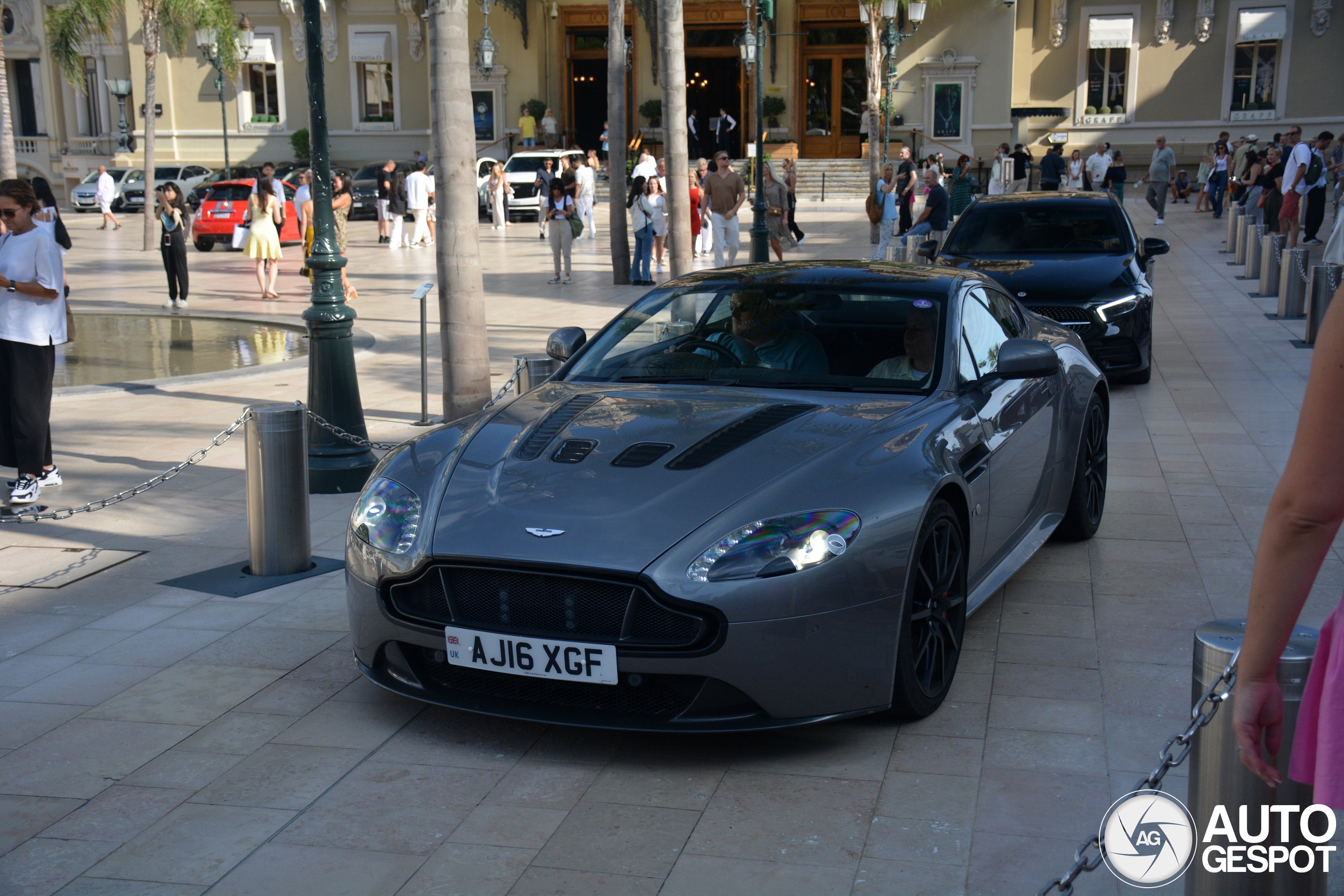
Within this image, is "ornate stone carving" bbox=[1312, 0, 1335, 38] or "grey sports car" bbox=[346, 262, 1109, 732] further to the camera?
"ornate stone carving" bbox=[1312, 0, 1335, 38]

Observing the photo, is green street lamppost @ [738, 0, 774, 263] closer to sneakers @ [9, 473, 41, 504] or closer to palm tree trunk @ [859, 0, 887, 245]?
sneakers @ [9, 473, 41, 504]

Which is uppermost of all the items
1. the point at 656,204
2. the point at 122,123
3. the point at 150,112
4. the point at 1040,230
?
the point at 122,123

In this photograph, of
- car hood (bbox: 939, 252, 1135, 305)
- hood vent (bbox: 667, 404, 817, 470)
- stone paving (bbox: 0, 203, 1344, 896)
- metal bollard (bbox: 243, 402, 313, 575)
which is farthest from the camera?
car hood (bbox: 939, 252, 1135, 305)

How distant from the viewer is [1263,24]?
44.8 meters

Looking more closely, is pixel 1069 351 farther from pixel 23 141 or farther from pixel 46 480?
pixel 23 141

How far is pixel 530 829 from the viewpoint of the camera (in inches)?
147

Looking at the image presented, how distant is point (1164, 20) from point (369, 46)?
28866 millimetres

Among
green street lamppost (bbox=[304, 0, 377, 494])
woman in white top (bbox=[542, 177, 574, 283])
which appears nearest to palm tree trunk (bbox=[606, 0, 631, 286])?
woman in white top (bbox=[542, 177, 574, 283])

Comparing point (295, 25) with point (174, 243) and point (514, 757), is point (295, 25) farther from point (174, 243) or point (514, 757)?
point (514, 757)

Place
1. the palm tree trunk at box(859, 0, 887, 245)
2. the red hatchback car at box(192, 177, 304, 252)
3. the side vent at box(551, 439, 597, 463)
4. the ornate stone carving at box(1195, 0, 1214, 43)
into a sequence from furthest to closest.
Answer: the ornate stone carving at box(1195, 0, 1214, 43), the palm tree trunk at box(859, 0, 887, 245), the red hatchback car at box(192, 177, 304, 252), the side vent at box(551, 439, 597, 463)

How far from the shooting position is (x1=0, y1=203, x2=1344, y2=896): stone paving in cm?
351

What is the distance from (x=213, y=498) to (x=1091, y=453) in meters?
5.25

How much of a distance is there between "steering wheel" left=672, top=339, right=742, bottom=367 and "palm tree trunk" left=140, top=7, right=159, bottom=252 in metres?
23.5

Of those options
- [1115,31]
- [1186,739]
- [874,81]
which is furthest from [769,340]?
[1115,31]
